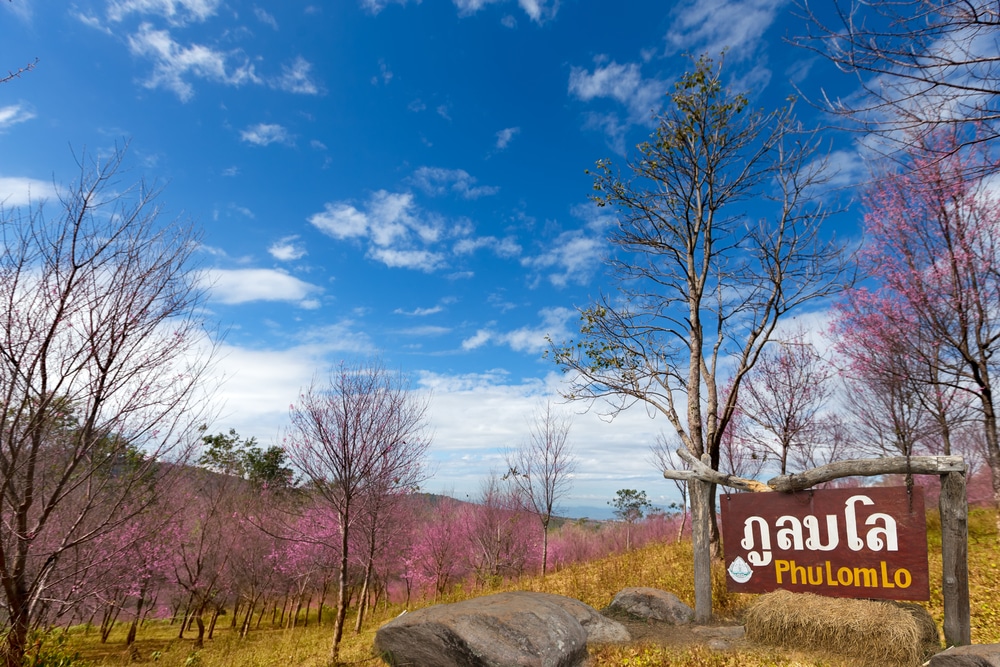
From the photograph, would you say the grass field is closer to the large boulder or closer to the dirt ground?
the dirt ground

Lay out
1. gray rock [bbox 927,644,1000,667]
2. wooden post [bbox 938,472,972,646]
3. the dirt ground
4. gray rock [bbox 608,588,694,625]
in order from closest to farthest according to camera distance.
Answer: gray rock [bbox 927,644,1000,667] < wooden post [bbox 938,472,972,646] < the dirt ground < gray rock [bbox 608,588,694,625]

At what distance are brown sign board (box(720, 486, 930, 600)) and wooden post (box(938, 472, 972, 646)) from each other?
0.27 m

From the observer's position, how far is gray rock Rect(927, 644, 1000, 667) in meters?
4.57

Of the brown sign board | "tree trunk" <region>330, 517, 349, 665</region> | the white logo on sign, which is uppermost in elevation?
the brown sign board

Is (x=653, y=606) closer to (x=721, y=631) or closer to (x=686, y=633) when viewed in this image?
(x=686, y=633)

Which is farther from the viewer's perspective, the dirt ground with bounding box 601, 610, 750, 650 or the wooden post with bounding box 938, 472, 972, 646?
the dirt ground with bounding box 601, 610, 750, 650

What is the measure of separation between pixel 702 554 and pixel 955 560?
3280 millimetres

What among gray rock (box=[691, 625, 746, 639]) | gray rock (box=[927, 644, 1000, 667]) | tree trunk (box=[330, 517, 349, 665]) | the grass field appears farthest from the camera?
tree trunk (box=[330, 517, 349, 665])

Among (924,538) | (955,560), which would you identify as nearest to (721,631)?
(924,538)

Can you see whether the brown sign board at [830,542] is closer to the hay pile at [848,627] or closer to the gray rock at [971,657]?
the hay pile at [848,627]

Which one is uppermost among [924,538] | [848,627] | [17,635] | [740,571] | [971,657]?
[924,538]

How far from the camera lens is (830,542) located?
22.3 ft

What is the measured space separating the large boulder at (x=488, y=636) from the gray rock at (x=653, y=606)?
158 centimetres

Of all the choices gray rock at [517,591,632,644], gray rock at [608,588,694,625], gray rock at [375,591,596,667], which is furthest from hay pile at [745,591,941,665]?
gray rock at [375,591,596,667]
